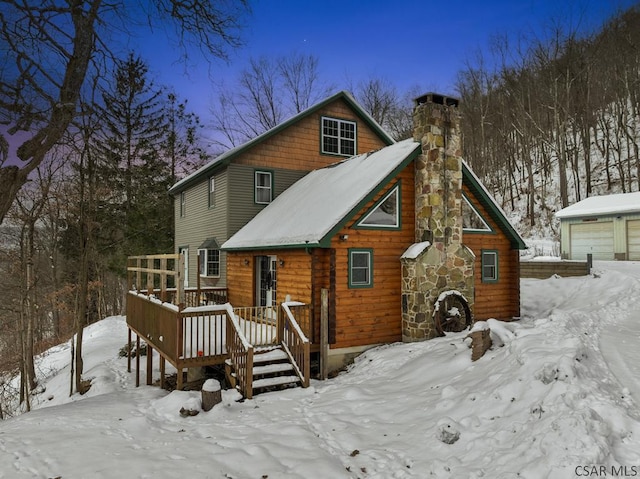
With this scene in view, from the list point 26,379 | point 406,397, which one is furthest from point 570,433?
point 26,379

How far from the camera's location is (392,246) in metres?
11.9

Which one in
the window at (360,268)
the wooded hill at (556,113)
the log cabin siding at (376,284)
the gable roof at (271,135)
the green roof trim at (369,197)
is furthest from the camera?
the wooded hill at (556,113)

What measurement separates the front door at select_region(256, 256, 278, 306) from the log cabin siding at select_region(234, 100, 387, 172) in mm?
4363

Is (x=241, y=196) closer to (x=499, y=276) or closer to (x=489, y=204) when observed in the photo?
(x=489, y=204)

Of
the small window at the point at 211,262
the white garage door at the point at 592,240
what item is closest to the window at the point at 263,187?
the small window at the point at 211,262

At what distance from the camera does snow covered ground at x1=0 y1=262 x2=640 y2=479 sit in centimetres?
510

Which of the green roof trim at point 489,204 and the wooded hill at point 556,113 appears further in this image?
the wooded hill at point 556,113

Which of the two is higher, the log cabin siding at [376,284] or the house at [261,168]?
the house at [261,168]

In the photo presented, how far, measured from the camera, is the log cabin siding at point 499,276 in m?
13.3

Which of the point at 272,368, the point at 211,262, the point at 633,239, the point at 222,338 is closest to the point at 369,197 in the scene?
the point at 272,368

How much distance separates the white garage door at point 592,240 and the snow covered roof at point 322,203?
17.4m

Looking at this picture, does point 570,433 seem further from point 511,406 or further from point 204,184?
point 204,184

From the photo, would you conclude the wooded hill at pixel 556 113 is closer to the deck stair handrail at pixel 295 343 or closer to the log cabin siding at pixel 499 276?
the log cabin siding at pixel 499 276

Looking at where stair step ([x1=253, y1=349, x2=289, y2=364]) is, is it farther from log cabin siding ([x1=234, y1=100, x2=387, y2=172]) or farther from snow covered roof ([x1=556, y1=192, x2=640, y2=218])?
snow covered roof ([x1=556, y1=192, x2=640, y2=218])
